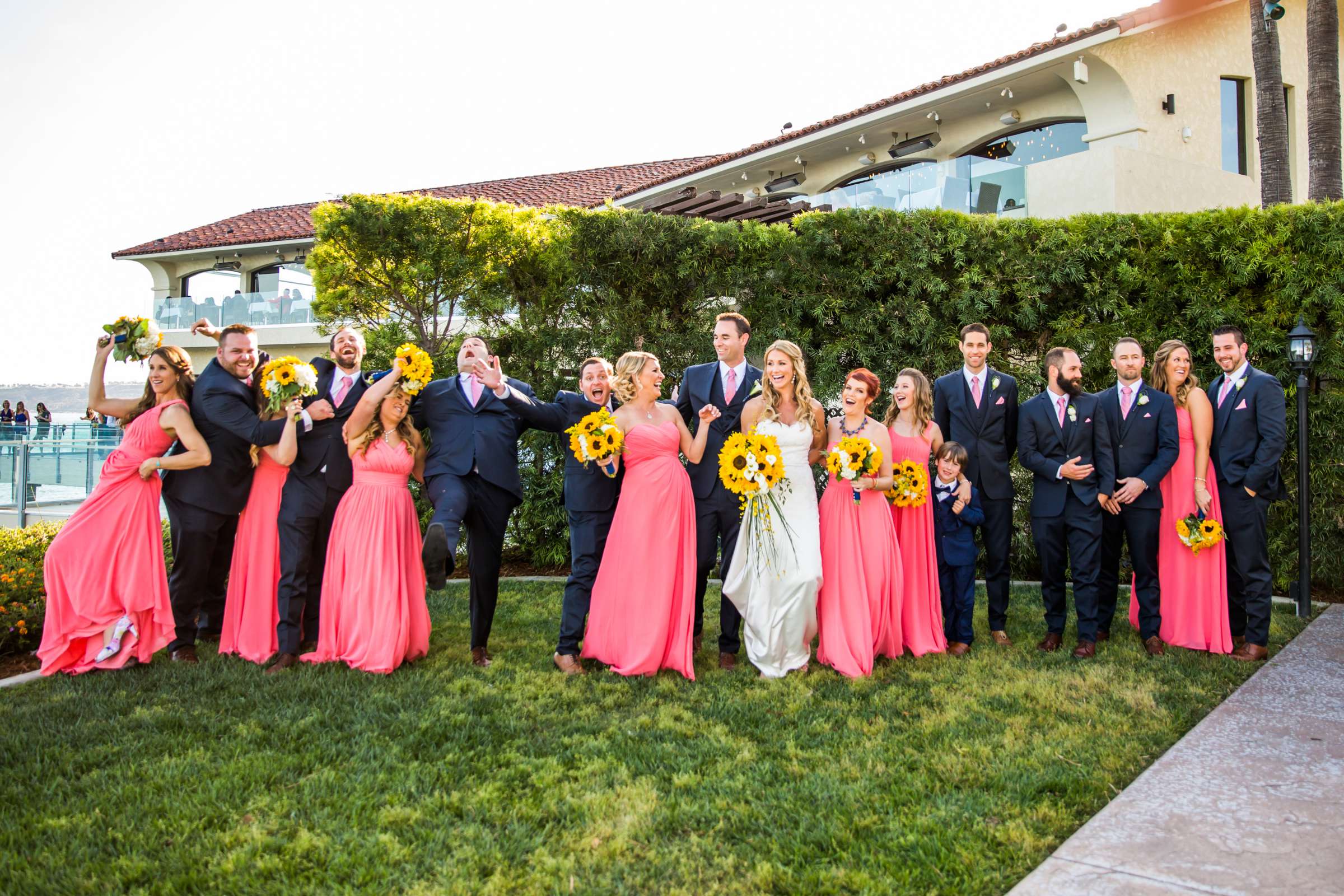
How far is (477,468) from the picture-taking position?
19.6 ft

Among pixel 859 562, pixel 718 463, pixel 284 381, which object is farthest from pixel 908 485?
pixel 284 381

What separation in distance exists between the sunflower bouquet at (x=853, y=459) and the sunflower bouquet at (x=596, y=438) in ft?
4.69

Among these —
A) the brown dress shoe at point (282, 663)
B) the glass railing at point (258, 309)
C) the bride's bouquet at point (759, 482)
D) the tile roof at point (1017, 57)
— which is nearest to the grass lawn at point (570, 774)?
the brown dress shoe at point (282, 663)

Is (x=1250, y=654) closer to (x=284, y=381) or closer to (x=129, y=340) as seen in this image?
(x=284, y=381)

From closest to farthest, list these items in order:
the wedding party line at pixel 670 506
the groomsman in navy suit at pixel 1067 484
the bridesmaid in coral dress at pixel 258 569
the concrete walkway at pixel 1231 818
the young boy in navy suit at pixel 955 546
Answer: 1. the concrete walkway at pixel 1231 818
2. the wedding party line at pixel 670 506
3. the bridesmaid in coral dress at pixel 258 569
4. the groomsman in navy suit at pixel 1067 484
5. the young boy in navy suit at pixel 955 546

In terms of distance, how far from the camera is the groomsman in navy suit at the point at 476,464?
597 centimetres

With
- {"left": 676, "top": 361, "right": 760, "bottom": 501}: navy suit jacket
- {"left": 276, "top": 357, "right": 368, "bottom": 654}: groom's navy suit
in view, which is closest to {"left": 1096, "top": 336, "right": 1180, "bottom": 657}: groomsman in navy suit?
{"left": 676, "top": 361, "right": 760, "bottom": 501}: navy suit jacket

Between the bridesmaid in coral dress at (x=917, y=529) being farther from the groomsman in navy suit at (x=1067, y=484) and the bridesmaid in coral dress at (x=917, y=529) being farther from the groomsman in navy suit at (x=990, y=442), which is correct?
the groomsman in navy suit at (x=1067, y=484)

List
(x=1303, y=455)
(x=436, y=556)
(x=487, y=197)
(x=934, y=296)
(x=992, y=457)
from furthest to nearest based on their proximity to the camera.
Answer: (x=487, y=197), (x=934, y=296), (x=1303, y=455), (x=992, y=457), (x=436, y=556)

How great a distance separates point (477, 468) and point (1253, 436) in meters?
5.34

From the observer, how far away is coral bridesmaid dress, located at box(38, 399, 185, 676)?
19.2ft

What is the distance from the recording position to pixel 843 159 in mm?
18625

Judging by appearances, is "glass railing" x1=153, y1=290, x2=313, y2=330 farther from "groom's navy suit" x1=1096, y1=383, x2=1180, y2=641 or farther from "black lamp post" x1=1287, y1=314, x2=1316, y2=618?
"black lamp post" x1=1287, y1=314, x2=1316, y2=618

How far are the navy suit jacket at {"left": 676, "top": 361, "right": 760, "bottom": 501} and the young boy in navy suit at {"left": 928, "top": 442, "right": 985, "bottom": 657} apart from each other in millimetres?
1549
